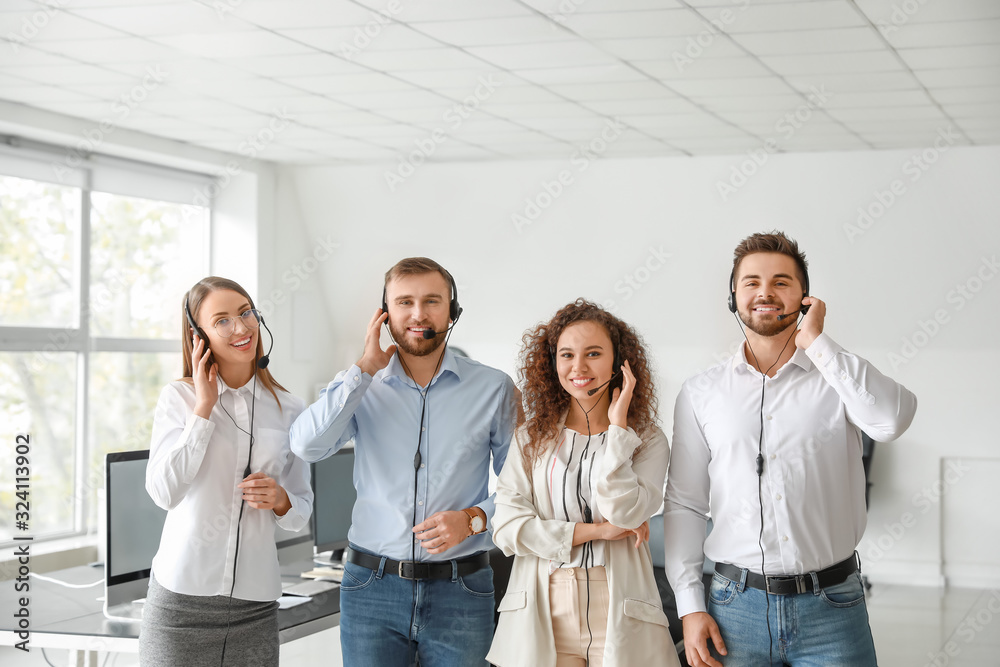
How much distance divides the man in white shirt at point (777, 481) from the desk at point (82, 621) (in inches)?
53.7

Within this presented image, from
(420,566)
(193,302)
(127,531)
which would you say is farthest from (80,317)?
(420,566)

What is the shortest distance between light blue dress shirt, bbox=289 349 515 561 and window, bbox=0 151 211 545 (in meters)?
4.61

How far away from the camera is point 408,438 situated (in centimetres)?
A: 248

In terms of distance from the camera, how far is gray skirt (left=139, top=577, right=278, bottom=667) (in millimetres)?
2355

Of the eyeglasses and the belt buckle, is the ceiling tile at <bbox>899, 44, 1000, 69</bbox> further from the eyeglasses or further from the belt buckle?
the eyeglasses

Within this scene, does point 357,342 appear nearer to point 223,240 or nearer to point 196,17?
point 223,240

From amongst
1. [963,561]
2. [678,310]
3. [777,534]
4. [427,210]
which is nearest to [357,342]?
[427,210]

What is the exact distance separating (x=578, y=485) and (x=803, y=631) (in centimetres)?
58

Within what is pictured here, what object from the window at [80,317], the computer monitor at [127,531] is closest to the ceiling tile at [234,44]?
the window at [80,317]

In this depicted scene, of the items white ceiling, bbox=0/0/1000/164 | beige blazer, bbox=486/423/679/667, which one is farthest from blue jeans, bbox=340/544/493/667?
white ceiling, bbox=0/0/1000/164

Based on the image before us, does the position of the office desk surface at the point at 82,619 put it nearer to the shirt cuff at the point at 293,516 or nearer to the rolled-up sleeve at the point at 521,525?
the shirt cuff at the point at 293,516

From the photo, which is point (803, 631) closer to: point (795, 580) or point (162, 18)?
point (795, 580)

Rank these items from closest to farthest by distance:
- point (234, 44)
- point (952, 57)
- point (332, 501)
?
point (332, 501)
point (234, 44)
point (952, 57)

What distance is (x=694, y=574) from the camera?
2.28m
